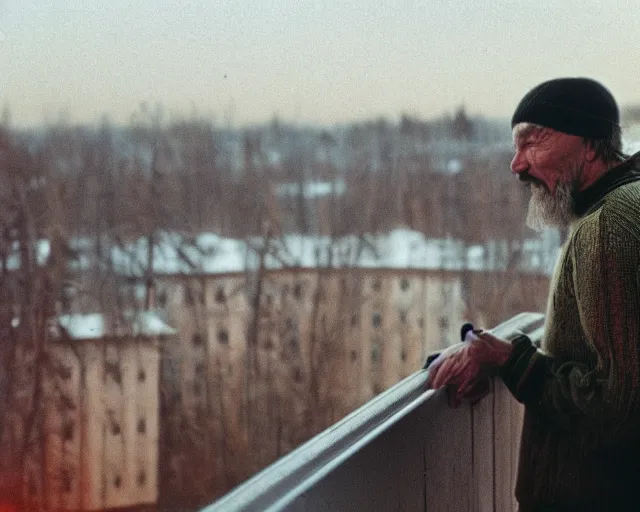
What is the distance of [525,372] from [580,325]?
0.10 m

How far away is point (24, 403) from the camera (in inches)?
115

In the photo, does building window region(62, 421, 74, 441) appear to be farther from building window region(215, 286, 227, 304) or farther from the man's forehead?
the man's forehead

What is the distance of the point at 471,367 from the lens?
1.08 m

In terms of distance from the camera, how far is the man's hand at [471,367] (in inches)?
39.5

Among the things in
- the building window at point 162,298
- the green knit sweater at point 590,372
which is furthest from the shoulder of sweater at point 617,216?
the building window at point 162,298

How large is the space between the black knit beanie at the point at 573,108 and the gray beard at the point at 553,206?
0.26ft

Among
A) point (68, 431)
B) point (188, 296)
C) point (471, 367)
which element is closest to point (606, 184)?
point (471, 367)

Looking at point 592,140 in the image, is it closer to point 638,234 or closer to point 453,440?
point 638,234

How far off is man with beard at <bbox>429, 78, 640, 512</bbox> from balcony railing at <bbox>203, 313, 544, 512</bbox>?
13 cm

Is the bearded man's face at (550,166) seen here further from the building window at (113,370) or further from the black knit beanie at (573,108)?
the building window at (113,370)

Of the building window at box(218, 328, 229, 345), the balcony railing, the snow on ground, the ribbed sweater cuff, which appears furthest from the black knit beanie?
the building window at box(218, 328, 229, 345)

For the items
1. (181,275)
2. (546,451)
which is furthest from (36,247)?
(546,451)

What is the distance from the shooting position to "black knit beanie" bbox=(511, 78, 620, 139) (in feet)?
3.11

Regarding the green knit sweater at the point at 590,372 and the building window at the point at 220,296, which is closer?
the green knit sweater at the point at 590,372
